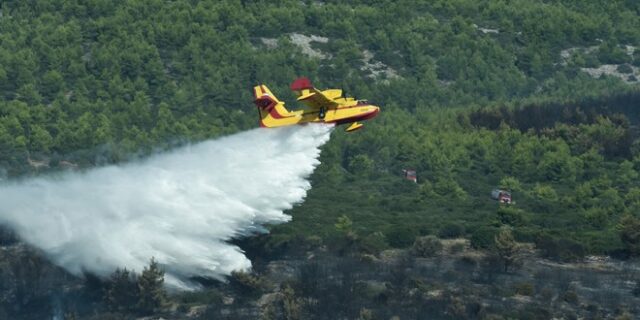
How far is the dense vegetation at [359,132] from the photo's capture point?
5576 inches

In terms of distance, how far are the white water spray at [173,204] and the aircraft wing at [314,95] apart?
3.96 meters

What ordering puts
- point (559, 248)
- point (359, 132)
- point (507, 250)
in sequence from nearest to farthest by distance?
point (507, 250), point (559, 248), point (359, 132)

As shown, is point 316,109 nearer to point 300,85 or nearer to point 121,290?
point 300,85

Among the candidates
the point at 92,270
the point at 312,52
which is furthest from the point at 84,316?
the point at 312,52

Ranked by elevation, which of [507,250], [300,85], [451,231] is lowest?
[451,231]

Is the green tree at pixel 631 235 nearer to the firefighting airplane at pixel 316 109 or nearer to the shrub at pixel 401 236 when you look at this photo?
the shrub at pixel 401 236

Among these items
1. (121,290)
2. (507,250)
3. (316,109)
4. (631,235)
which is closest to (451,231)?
(507,250)

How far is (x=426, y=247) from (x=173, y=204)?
24880 mm

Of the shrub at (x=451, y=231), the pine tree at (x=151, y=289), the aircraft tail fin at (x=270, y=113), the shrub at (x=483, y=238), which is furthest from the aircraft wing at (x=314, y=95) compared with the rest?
the shrub at (x=451, y=231)

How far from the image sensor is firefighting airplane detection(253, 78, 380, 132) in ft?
348

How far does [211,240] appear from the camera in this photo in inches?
4419

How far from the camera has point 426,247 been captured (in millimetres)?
131375

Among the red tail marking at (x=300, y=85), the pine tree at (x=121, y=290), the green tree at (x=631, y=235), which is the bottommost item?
the green tree at (x=631, y=235)

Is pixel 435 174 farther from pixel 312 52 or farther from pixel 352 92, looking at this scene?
pixel 312 52
